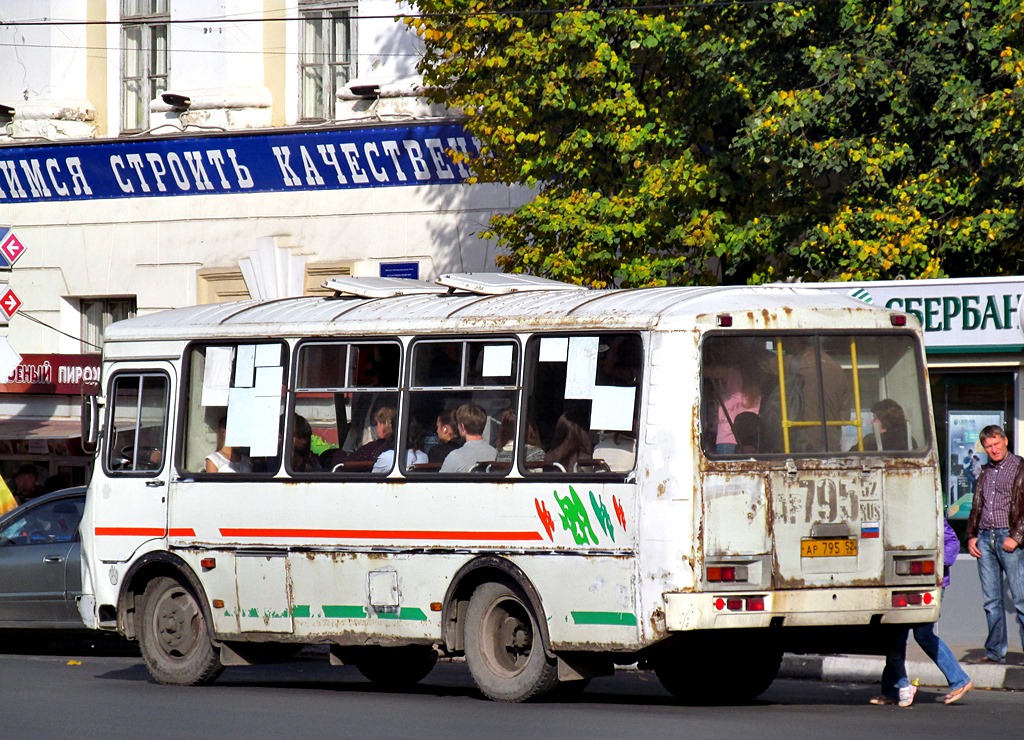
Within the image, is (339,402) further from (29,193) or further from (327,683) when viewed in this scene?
(29,193)

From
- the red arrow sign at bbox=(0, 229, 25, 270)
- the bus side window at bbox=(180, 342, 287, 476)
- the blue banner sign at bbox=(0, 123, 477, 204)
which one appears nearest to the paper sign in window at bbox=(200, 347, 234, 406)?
the bus side window at bbox=(180, 342, 287, 476)

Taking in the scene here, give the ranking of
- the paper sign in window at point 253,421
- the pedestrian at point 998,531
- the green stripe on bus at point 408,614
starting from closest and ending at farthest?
the green stripe on bus at point 408,614 → the paper sign in window at point 253,421 → the pedestrian at point 998,531

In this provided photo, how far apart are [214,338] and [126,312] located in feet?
49.7

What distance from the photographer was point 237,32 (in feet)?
87.0

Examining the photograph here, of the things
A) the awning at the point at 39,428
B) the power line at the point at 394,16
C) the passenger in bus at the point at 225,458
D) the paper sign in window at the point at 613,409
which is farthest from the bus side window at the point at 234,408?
the awning at the point at 39,428

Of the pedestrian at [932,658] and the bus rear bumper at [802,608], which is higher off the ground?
the bus rear bumper at [802,608]

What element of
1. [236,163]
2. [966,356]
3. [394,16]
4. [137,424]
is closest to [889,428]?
[137,424]

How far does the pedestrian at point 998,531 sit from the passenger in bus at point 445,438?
4.16m

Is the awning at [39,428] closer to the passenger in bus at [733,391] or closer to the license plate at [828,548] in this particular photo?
the passenger in bus at [733,391]

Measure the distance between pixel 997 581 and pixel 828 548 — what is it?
3830 millimetres

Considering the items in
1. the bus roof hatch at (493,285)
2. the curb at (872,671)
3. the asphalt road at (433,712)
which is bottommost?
the asphalt road at (433,712)

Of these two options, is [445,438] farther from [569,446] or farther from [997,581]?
[997,581]

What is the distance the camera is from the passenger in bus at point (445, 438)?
11883mm

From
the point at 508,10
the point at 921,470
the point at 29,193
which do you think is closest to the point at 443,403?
the point at 921,470
